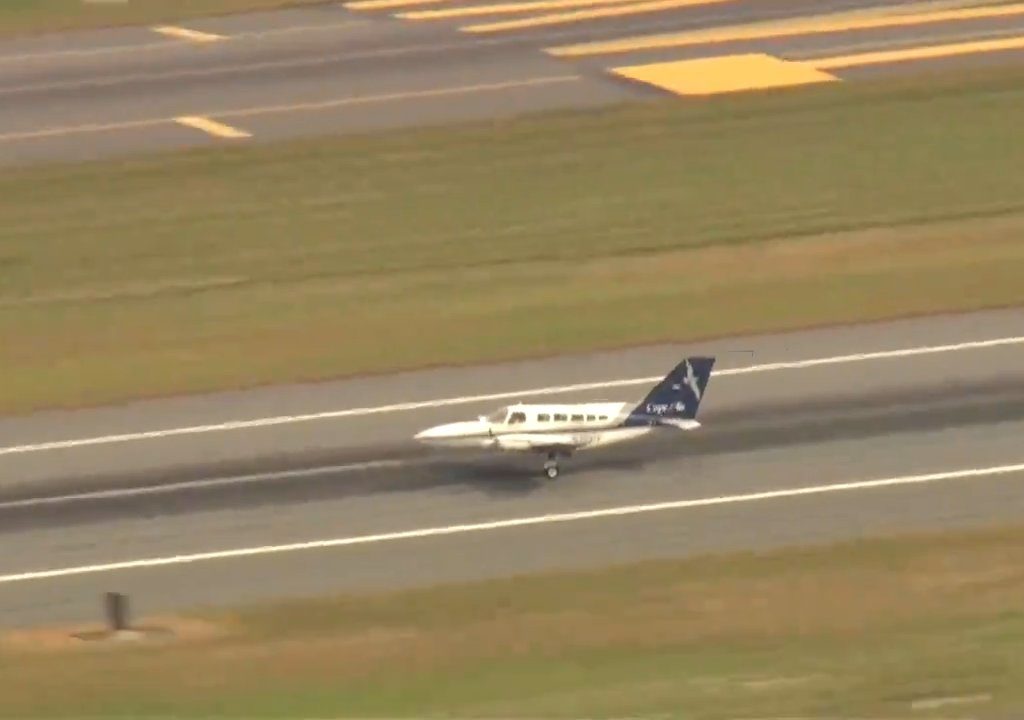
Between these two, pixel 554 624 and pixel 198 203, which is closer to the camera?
pixel 554 624

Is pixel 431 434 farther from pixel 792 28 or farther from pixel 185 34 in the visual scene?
pixel 185 34

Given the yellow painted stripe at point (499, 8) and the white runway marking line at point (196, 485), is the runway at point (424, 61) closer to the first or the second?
the yellow painted stripe at point (499, 8)

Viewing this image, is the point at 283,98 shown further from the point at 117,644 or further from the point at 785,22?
the point at 117,644

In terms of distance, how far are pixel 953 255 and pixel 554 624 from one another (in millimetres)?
18140

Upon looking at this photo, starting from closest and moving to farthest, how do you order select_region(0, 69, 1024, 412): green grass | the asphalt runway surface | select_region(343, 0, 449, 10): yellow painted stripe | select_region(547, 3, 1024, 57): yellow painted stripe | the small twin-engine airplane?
the asphalt runway surface < the small twin-engine airplane < select_region(0, 69, 1024, 412): green grass < select_region(547, 3, 1024, 57): yellow painted stripe < select_region(343, 0, 449, 10): yellow painted stripe

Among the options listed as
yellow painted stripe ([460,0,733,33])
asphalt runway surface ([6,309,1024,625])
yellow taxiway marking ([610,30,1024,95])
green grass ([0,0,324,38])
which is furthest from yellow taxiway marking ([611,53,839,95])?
asphalt runway surface ([6,309,1024,625])

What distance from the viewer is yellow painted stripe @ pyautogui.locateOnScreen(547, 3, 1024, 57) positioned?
60.8 m

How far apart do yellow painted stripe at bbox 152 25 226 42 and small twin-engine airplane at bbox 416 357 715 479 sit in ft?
97.4

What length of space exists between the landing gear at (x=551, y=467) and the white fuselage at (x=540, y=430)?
17.1 inches

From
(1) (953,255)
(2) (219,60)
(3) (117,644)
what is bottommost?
(3) (117,644)

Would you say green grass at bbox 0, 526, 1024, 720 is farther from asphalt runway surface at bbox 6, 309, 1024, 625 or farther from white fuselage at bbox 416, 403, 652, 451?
white fuselage at bbox 416, 403, 652, 451

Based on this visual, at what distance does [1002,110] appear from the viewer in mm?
54250

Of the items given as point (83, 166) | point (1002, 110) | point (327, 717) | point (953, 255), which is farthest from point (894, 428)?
point (83, 166)

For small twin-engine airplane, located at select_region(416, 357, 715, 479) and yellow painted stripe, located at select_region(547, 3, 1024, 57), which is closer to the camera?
small twin-engine airplane, located at select_region(416, 357, 715, 479)
